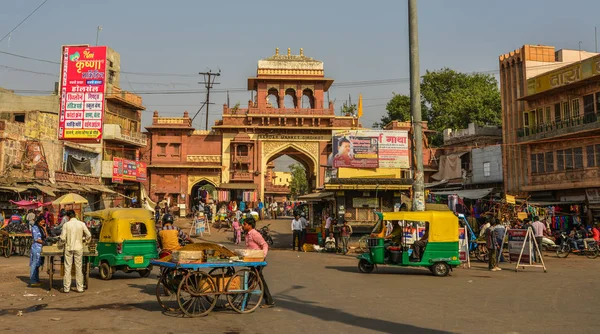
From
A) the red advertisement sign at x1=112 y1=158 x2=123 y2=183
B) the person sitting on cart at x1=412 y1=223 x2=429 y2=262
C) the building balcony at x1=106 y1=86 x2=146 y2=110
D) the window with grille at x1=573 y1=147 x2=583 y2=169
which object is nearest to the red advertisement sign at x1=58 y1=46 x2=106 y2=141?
the red advertisement sign at x1=112 y1=158 x2=123 y2=183

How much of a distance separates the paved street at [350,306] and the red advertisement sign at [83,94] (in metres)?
17.2

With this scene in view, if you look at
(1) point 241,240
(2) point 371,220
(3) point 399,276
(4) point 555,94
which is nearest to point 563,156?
(4) point 555,94

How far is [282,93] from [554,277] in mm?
33121

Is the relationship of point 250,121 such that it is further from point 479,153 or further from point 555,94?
point 555,94

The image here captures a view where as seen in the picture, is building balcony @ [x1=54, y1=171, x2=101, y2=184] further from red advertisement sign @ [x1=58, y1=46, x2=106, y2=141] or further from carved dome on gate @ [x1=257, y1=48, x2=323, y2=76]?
carved dome on gate @ [x1=257, y1=48, x2=323, y2=76]

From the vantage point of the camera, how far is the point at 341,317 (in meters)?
7.75

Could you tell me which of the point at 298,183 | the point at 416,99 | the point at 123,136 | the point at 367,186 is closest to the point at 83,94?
the point at 123,136

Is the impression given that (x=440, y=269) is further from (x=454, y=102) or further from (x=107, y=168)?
(x=454, y=102)

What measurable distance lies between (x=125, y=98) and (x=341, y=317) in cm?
3970

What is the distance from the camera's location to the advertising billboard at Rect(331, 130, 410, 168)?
2630cm

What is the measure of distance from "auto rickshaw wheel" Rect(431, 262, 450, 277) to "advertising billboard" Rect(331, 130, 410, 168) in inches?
502

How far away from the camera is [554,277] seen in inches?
523

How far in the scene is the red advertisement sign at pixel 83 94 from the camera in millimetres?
29625

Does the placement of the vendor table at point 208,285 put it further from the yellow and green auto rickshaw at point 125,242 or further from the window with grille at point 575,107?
the window with grille at point 575,107
